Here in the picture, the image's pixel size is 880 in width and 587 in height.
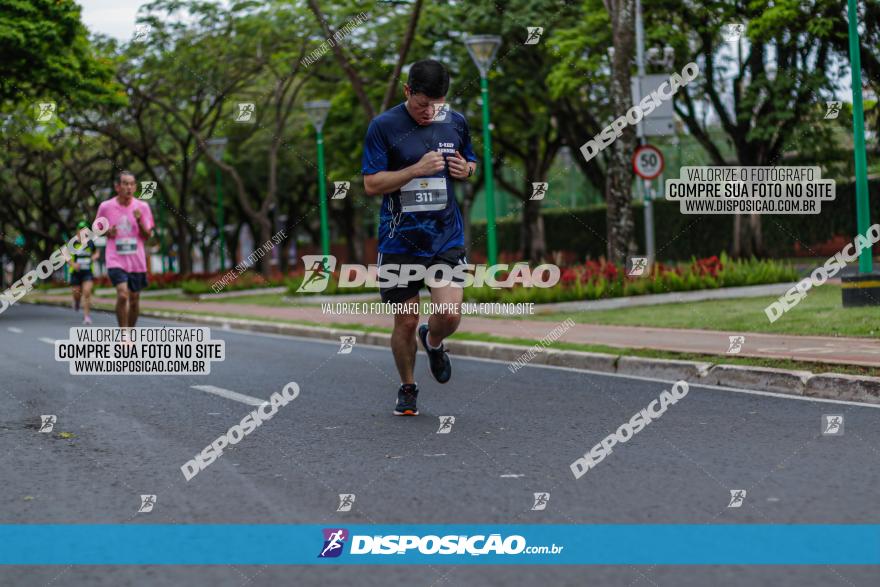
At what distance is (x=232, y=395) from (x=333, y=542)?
482 cm

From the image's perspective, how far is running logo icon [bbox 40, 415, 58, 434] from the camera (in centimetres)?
747

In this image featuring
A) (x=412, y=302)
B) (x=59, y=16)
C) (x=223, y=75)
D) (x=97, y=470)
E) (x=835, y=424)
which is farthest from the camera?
(x=223, y=75)

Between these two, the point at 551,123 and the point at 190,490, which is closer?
the point at 190,490

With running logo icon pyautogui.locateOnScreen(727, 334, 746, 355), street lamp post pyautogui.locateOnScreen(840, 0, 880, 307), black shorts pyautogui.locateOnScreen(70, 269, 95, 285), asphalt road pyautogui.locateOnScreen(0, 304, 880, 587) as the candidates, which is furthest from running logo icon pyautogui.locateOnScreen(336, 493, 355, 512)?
black shorts pyautogui.locateOnScreen(70, 269, 95, 285)

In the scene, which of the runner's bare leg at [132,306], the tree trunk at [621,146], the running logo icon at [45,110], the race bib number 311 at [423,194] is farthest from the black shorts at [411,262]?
the running logo icon at [45,110]

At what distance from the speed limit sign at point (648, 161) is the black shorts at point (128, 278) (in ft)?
27.0

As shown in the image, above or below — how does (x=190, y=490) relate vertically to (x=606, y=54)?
below

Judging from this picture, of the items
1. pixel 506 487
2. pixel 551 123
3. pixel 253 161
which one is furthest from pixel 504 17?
pixel 506 487

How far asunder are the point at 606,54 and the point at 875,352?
20.1 m

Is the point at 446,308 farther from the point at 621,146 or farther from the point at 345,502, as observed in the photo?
the point at 621,146

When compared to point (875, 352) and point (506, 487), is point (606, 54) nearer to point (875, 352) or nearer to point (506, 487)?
point (875, 352)

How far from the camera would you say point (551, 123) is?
119ft

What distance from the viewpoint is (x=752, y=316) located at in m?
13.7

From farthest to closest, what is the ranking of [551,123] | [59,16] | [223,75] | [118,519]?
1. [551,123]
2. [223,75]
3. [59,16]
4. [118,519]
